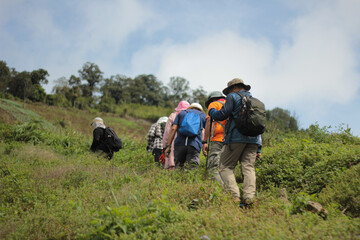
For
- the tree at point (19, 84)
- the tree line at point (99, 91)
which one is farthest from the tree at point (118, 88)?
the tree at point (19, 84)

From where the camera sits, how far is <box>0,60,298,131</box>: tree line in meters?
23.8

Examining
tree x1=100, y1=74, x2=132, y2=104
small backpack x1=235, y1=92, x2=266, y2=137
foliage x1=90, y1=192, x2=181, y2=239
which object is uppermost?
tree x1=100, y1=74, x2=132, y2=104

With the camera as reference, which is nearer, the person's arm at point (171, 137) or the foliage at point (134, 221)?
the foliage at point (134, 221)

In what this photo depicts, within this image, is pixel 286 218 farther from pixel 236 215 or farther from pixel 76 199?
pixel 76 199

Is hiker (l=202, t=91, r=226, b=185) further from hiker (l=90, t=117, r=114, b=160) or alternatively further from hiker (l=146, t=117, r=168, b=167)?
hiker (l=90, t=117, r=114, b=160)

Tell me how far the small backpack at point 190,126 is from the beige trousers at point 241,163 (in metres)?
1.26

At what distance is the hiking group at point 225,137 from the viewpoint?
448 centimetres

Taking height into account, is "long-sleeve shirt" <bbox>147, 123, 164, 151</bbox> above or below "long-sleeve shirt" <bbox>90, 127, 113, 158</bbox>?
above

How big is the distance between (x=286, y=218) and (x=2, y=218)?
377 cm

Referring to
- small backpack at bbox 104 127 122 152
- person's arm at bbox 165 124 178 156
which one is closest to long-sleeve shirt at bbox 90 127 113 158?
small backpack at bbox 104 127 122 152

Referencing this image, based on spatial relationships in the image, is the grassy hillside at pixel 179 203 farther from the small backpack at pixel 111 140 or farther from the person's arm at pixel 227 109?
the person's arm at pixel 227 109

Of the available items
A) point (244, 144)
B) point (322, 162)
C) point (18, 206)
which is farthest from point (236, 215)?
point (18, 206)

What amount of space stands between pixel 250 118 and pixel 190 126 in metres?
1.79

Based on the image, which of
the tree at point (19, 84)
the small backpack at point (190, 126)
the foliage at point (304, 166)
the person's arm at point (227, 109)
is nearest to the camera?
the person's arm at point (227, 109)
